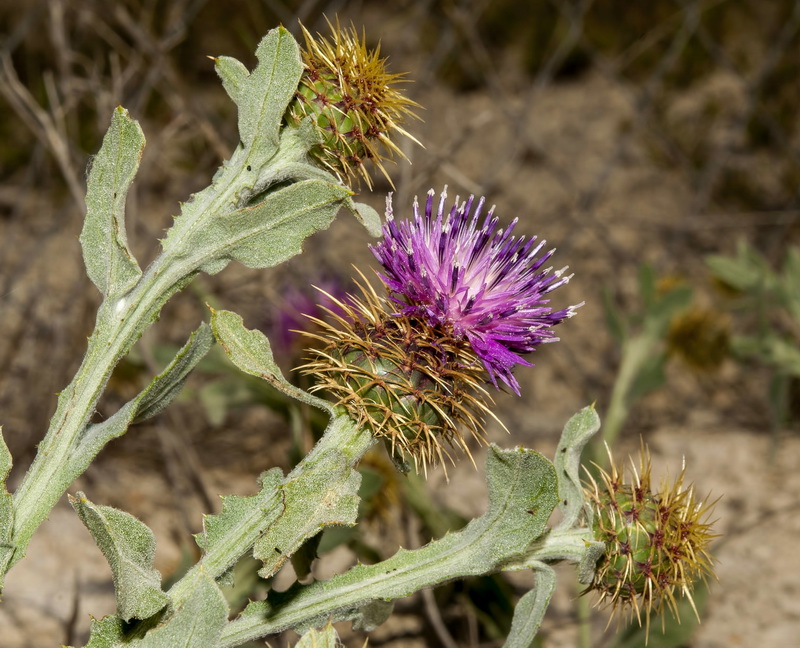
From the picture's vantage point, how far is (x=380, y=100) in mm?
1797

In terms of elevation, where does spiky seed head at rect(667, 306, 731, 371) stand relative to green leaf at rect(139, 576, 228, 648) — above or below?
below

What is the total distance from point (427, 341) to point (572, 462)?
0.40 metres

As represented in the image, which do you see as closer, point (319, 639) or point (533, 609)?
point (319, 639)

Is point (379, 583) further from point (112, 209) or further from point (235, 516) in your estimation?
point (112, 209)

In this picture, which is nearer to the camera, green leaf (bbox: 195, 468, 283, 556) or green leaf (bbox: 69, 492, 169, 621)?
green leaf (bbox: 69, 492, 169, 621)

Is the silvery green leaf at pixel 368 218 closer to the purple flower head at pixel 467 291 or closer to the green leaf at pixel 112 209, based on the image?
the purple flower head at pixel 467 291

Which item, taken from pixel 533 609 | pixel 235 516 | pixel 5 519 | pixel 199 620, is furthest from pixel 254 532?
pixel 533 609

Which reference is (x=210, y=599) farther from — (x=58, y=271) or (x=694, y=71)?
(x=694, y=71)

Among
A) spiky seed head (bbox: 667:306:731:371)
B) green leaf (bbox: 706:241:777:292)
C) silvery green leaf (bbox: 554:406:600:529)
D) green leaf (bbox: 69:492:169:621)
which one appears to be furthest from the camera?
spiky seed head (bbox: 667:306:731:371)

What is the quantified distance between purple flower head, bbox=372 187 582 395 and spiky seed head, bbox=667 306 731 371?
2.82 m

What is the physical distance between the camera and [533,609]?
1.72 metres

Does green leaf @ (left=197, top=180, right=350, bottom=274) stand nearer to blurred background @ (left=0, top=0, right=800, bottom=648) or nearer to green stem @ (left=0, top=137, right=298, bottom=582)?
green stem @ (left=0, top=137, right=298, bottom=582)

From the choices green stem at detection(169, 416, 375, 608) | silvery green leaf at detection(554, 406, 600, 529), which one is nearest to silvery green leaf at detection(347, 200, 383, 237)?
green stem at detection(169, 416, 375, 608)

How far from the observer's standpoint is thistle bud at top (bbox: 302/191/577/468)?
5.61 feet
